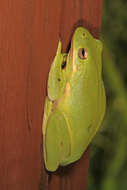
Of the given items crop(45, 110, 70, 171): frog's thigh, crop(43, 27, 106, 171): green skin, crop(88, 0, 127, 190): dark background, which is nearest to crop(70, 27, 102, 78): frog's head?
crop(43, 27, 106, 171): green skin

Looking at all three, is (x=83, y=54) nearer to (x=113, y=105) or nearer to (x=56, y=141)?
(x=56, y=141)

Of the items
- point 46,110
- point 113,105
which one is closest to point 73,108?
point 46,110

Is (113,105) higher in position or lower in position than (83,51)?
lower

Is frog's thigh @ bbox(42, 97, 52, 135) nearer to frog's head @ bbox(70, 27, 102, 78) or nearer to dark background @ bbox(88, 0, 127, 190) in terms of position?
frog's head @ bbox(70, 27, 102, 78)

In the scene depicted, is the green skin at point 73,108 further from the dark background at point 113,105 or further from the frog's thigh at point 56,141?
the dark background at point 113,105

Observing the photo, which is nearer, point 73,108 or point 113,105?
point 73,108

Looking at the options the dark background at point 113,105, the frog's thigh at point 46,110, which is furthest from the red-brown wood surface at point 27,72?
the dark background at point 113,105

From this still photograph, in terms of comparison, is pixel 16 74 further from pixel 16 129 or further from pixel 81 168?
pixel 81 168
